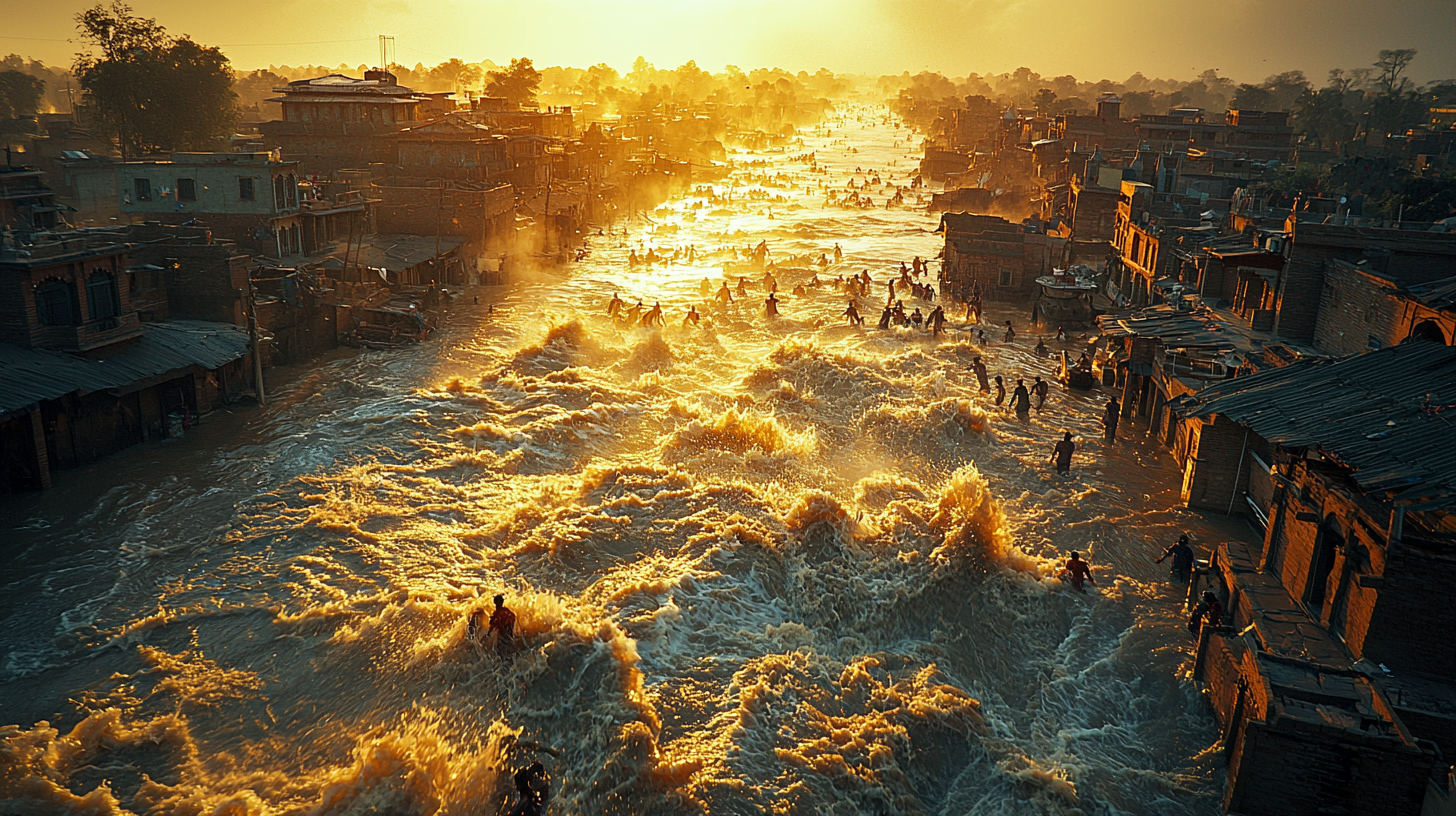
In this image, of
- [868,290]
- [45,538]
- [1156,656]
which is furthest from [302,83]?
[1156,656]

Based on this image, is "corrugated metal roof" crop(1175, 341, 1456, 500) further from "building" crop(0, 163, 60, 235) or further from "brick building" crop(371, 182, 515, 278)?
"building" crop(0, 163, 60, 235)

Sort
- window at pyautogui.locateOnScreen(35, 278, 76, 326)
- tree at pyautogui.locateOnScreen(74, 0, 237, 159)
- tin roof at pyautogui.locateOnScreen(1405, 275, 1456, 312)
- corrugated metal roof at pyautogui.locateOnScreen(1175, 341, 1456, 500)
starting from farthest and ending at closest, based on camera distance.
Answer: tree at pyautogui.locateOnScreen(74, 0, 237, 159) < window at pyautogui.locateOnScreen(35, 278, 76, 326) < tin roof at pyautogui.locateOnScreen(1405, 275, 1456, 312) < corrugated metal roof at pyautogui.locateOnScreen(1175, 341, 1456, 500)

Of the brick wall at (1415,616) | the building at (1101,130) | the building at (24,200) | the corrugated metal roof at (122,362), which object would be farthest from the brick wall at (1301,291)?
the building at (1101,130)

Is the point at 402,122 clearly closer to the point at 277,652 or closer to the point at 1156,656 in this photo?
the point at 277,652

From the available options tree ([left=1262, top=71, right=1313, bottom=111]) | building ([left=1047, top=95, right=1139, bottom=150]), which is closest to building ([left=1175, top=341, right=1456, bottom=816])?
building ([left=1047, top=95, right=1139, bottom=150])

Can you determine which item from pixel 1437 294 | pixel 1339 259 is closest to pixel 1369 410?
pixel 1437 294

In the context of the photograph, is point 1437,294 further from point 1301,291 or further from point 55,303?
point 55,303

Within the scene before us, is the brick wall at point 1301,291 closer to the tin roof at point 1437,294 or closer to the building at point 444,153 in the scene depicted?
the tin roof at point 1437,294
